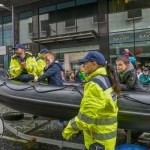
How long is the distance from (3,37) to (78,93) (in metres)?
21.7

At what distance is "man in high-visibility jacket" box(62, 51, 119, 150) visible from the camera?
2854 mm

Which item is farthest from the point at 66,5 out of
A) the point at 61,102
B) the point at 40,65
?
the point at 61,102

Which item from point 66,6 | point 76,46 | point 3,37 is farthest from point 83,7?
point 3,37

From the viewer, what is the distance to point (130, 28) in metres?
17.6

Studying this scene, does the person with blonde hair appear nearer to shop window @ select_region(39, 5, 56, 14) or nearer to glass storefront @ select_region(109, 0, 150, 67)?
glass storefront @ select_region(109, 0, 150, 67)

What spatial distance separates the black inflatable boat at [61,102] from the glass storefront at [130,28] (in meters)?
12.5

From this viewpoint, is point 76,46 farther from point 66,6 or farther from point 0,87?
point 0,87

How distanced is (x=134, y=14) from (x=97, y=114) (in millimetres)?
15650

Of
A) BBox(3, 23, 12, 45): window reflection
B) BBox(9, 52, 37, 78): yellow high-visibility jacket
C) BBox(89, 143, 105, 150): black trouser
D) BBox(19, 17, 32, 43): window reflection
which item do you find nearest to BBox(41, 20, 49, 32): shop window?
BBox(19, 17, 32, 43): window reflection

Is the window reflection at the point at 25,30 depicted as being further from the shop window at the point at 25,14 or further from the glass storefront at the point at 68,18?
the glass storefront at the point at 68,18

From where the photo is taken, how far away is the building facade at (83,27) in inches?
685

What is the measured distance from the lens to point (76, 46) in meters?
19.8

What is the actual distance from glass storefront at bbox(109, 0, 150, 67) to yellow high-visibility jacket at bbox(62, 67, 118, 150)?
14.1m

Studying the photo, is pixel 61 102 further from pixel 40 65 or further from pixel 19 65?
pixel 40 65
